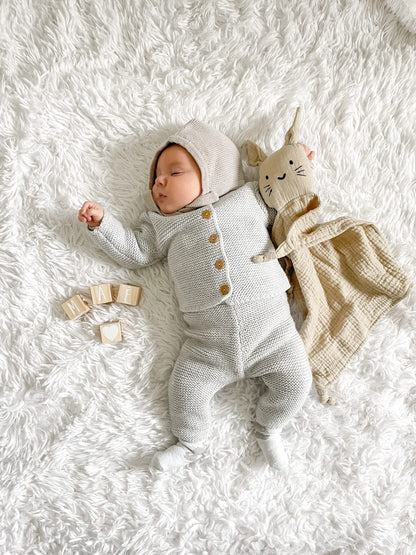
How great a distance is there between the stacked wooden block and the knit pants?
206 mm

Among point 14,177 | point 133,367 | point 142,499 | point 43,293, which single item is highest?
point 14,177

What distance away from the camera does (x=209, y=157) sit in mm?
1346

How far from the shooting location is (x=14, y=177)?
1396 mm

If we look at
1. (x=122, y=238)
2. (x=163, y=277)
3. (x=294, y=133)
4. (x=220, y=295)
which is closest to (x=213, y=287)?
(x=220, y=295)

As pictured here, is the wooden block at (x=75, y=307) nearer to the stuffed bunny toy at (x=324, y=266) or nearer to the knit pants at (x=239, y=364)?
the knit pants at (x=239, y=364)

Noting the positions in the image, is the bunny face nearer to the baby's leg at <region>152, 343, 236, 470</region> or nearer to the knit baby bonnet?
the knit baby bonnet

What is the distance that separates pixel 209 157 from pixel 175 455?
89 cm

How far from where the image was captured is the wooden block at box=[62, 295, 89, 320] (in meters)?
1.39

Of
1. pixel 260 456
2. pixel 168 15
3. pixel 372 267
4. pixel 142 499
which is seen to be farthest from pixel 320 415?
pixel 168 15

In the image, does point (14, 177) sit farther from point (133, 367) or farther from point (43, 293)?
point (133, 367)

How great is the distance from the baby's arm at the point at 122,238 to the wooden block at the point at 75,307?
0.17 metres

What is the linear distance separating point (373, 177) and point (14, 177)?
1145 mm

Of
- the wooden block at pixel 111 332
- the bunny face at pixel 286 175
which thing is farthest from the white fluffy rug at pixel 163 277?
the bunny face at pixel 286 175

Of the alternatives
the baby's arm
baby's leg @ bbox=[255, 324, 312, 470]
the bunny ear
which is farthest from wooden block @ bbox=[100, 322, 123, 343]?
the bunny ear
